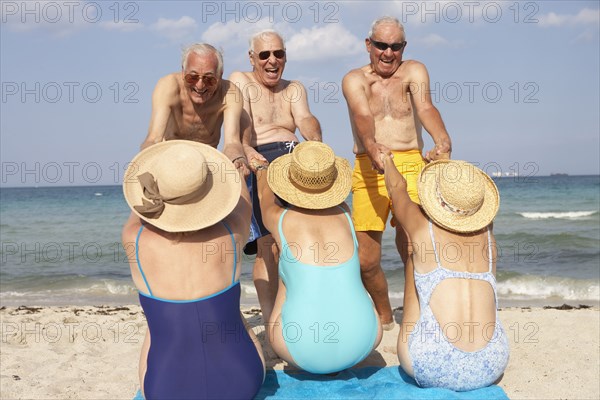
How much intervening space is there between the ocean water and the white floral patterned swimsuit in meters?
5.01

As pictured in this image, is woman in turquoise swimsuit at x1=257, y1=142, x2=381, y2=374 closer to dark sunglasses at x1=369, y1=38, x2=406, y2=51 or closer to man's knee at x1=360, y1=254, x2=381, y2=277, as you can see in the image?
man's knee at x1=360, y1=254, x2=381, y2=277

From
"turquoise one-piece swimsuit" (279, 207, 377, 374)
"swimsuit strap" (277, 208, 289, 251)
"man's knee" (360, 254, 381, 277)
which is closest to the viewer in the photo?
"turquoise one-piece swimsuit" (279, 207, 377, 374)

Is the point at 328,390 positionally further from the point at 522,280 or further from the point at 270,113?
the point at 522,280

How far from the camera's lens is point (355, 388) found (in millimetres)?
4254

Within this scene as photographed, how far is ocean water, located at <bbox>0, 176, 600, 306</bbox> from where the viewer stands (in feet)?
32.8

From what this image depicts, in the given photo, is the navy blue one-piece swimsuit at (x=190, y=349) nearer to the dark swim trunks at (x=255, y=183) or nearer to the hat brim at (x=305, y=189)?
the hat brim at (x=305, y=189)

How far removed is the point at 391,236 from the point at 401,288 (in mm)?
6885

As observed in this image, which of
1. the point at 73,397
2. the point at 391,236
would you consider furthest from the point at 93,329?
the point at 391,236

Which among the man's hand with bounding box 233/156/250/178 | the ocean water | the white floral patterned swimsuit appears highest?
the man's hand with bounding box 233/156/250/178

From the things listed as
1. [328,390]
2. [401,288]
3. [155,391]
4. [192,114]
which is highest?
A: [192,114]

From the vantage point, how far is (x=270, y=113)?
578 centimetres

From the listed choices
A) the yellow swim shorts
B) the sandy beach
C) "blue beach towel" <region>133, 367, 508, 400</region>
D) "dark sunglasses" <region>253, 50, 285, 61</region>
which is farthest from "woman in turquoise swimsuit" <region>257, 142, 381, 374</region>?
"dark sunglasses" <region>253, 50, 285, 61</region>

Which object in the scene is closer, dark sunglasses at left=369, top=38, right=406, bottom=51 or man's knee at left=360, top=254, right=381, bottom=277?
dark sunglasses at left=369, top=38, right=406, bottom=51

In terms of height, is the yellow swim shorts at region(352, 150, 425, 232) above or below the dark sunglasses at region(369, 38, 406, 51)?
below
